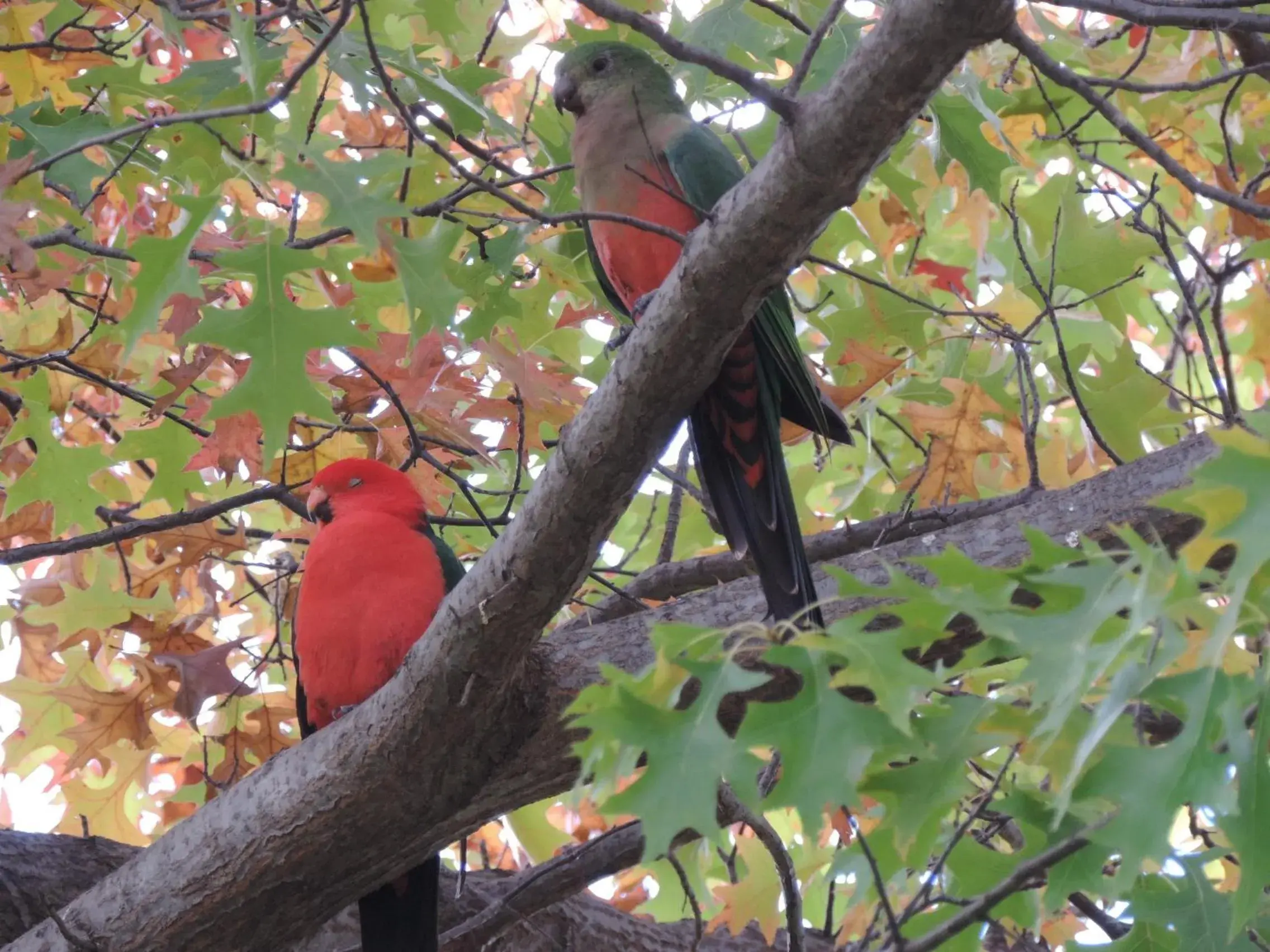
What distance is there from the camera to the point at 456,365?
3420mm

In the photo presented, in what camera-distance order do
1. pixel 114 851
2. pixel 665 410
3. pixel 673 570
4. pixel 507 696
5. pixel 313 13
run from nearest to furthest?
pixel 665 410 < pixel 507 696 < pixel 313 13 < pixel 114 851 < pixel 673 570

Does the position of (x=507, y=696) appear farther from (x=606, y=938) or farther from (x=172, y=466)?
(x=172, y=466)

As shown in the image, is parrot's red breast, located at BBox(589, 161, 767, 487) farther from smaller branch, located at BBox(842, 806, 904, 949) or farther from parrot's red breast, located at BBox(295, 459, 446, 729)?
smaller branch, located at BBox(842, 806, 904, 949)

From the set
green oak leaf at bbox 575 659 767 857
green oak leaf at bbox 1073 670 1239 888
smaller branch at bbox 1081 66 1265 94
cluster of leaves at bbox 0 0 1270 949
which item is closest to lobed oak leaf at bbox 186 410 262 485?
cluster of leaves at bbox 0 0 1270 949

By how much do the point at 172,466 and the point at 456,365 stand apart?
0.83m

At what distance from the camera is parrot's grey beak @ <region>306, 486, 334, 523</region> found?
3521mm

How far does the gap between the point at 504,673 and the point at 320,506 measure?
1246 millimetres

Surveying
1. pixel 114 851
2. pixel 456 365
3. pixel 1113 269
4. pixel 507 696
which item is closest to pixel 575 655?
pixel 507 696

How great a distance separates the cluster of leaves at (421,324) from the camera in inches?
99.7

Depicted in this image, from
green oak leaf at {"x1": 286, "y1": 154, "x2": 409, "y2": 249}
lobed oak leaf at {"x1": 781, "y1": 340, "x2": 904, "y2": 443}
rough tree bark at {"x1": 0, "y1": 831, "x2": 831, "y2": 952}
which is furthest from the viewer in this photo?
lobed oak leaf at {"x1": 781, "y1": 340, "x2": 904, "y2": 443}

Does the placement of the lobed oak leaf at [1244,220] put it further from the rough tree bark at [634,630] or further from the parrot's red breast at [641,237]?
the parrot's red breast at [641,237]

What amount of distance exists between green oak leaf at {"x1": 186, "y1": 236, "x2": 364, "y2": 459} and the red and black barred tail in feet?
3.07

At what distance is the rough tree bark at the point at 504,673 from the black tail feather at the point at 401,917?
0.87ft

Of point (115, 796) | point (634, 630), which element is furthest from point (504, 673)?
point (115, 796)
